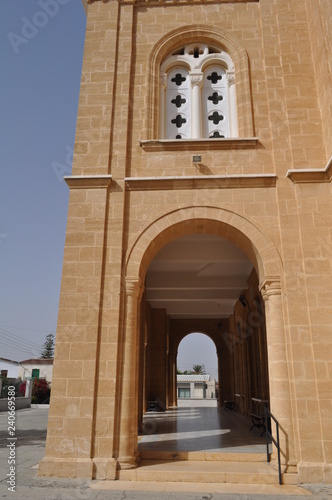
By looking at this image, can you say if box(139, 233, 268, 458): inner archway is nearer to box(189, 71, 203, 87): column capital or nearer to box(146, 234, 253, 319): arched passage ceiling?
box(146, 234, 253, 319): arched passage ceiling

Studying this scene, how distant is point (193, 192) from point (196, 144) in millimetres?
1034

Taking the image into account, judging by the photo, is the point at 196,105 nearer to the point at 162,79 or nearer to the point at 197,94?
the point at 197,94

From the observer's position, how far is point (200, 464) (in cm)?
590

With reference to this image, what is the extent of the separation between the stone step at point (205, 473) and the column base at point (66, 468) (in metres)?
0.47

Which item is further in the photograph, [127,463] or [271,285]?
[271,285]

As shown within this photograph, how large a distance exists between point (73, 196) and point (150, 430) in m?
5.78

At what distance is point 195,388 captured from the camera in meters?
38.5

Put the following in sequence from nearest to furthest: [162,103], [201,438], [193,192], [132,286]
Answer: [132,286] < [193,192] < [201,438] < [162,103]

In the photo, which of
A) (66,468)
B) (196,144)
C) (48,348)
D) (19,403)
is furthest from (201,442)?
(48,348)

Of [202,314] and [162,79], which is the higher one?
[162,79]

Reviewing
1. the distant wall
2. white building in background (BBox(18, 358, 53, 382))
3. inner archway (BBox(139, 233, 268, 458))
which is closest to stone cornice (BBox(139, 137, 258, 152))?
inner archway (BBox(139, 233, 268, 458))

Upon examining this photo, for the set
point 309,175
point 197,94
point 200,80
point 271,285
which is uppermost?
point 200,80

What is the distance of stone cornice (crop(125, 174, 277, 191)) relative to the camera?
6.95m

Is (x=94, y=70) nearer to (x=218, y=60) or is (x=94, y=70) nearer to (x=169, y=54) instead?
(x=169, y=54)
